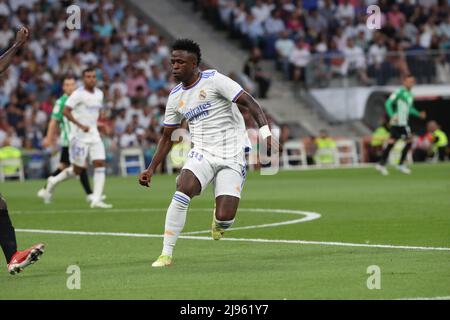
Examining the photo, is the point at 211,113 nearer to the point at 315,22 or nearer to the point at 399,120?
the point at 399,120

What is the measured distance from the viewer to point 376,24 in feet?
137

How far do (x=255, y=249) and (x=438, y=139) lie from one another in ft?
85.1

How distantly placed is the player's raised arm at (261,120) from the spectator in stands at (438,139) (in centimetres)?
2665

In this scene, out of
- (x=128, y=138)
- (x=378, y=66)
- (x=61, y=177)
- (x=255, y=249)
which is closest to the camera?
(x=255, y=249)

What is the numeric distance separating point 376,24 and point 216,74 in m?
28.7

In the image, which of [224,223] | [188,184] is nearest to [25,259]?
[188,184]

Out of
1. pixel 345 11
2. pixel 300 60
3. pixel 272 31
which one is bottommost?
pixel 300 60

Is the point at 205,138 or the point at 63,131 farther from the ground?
the point at 63,131

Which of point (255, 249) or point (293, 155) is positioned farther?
point (293, 155)

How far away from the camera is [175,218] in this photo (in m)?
13.2

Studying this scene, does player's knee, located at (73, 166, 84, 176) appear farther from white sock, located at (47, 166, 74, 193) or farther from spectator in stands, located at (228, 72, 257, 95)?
spectator in stands, located at (228, 72, 257, 95)

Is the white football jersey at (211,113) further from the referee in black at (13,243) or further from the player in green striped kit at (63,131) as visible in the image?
the player in green striped kit at (63,131)

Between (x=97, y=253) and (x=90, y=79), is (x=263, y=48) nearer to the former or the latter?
(x=90, y=79)
